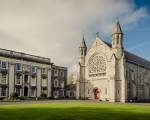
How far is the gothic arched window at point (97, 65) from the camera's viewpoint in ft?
220

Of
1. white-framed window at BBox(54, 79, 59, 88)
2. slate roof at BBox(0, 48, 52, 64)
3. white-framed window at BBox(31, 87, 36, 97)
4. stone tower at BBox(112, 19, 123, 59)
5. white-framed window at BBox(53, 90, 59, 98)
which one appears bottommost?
white-framed window at BBox(53, 90, 59, 98)

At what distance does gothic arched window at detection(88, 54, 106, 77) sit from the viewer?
6694cm

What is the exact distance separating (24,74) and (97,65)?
65.4 ft

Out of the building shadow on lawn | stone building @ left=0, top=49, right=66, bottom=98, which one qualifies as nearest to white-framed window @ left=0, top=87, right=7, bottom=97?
stone building @ left=0, top=49, right=66, bottom=98

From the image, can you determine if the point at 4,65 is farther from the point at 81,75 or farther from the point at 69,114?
the point at 69,114

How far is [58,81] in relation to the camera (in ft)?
263

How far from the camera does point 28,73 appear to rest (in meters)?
67.2

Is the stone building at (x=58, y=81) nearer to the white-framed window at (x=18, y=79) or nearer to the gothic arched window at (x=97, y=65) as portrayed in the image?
the gothic arched window at (x=97, y=65)

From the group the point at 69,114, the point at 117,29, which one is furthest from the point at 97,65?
the point at 69,114

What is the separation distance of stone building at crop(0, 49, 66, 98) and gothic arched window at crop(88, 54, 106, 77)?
12884 millimetres

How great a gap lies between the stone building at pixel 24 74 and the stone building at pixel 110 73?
9915 mm

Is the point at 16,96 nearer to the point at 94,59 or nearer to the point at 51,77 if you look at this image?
the point at 51,77

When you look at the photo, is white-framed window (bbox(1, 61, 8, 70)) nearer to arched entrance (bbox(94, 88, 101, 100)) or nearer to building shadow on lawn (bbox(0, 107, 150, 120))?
arched entrance (bbox(94, 88, 101, 100))

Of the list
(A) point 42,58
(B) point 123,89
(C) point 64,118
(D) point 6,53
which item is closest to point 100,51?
(B) point 123,89
